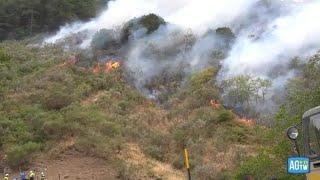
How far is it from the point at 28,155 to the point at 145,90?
47.7ft

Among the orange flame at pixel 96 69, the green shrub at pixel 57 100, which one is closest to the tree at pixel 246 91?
the orange flame at pixel 96 69

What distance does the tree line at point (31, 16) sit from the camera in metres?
60.6

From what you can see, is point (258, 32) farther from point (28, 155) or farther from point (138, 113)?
point (28, 155)

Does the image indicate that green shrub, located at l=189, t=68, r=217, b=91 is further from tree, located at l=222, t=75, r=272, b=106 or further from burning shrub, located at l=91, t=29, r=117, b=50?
burning shrub, located at l=91, t=29, r=117, b=50

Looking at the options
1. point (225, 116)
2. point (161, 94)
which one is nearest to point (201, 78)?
point (161, 94)

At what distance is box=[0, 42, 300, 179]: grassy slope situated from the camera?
28188 millimetres

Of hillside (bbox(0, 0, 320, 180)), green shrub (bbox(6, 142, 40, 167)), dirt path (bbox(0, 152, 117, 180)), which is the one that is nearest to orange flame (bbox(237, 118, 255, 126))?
hillside (bbox(0, 0, 320, 180))

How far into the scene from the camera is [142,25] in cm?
5178

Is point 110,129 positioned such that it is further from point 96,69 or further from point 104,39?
point 104,39

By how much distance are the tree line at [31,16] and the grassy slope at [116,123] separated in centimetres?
1998

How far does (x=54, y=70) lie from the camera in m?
41.0

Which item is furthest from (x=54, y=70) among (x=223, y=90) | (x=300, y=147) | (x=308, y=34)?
(x=300, y=147)

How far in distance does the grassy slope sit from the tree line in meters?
20.0

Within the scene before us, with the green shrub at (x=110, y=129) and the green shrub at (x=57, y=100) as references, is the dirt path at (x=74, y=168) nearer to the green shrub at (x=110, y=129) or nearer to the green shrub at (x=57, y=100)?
the green shrub at (x=110, y=129)
